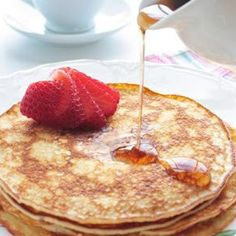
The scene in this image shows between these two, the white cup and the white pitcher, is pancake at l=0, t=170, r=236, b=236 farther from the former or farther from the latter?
the white cup

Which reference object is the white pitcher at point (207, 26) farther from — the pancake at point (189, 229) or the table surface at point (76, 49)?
the table surface at point (76, 49)

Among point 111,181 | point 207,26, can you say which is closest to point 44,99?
point 111,181

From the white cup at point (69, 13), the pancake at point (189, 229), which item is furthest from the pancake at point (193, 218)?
the white cup at point (69, 13)

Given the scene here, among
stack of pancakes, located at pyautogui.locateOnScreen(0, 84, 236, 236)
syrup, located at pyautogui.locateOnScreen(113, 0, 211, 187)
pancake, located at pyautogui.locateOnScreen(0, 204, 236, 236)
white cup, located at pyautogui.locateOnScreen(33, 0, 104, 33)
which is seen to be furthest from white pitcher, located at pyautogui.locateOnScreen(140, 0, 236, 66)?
white cup, located at pyautogui.locateOnScreen(33, 0, 104, 33)

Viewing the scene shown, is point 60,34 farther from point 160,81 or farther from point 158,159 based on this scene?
point 158,159

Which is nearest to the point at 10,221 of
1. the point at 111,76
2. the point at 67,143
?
the point at 67,143

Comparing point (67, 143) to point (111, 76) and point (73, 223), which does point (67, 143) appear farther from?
point (111, 76)
